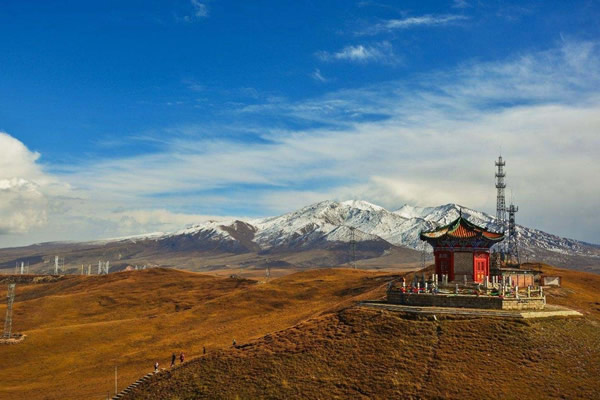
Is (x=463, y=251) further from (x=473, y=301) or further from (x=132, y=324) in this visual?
(x=132, y=324)

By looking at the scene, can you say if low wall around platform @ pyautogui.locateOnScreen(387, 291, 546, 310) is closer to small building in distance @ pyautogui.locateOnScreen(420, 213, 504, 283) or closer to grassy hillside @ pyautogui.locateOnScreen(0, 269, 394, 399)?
small building in distance @ pyautogui.locateOnScreen(420, 213, 504, 283)

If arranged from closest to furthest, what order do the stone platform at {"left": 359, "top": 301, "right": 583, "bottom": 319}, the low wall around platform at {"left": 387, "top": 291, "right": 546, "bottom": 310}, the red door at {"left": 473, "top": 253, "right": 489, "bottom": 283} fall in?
the stone platform at {"left": 359, "top": 301, "right": 583, "bottom": 319} → the low wall around platform at {"left": 387, "top": 291, "right": 546, "bottom": 310} → the red door at {"left": 473, "top": 253, "right": 489, "bottom": 283}

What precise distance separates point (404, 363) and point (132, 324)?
69.5m

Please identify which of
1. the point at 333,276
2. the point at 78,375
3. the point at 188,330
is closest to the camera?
the point at 78,375

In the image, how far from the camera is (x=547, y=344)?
43.9 m

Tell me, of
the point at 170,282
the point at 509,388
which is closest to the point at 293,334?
the point at 509,388

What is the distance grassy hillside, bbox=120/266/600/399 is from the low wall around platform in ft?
9.89

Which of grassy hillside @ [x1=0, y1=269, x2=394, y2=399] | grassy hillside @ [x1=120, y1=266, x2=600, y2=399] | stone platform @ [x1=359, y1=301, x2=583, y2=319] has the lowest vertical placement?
grassy hillside @ [x1=0, y1=269, x2=394, y2=399]

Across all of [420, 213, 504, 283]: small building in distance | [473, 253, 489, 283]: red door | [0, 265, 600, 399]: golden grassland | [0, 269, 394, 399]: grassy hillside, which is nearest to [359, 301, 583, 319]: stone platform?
[0, 265, 600, 399]: golden grassland

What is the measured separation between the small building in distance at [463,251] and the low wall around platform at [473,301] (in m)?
10.6

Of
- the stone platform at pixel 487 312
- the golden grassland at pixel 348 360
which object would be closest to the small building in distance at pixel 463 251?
the stone platform at pixel 487 312

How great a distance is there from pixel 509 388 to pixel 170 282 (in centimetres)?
13407

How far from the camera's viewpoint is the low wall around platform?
4972cm

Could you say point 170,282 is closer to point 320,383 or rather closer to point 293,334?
point 293,334
